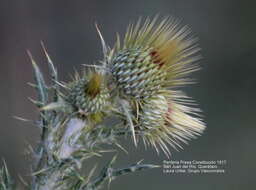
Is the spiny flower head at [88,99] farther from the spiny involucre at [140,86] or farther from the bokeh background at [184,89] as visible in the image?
the bokeh background at [184,89]

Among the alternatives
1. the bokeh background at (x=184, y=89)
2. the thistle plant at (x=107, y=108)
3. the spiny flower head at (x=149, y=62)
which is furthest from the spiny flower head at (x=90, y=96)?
the bokeh background at (x=184, y=89)

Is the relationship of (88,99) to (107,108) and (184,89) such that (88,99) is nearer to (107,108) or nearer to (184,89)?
(107,108)

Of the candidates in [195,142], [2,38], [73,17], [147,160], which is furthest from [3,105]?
[195,142]

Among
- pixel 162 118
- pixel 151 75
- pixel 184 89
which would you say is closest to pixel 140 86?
pixel 151 75

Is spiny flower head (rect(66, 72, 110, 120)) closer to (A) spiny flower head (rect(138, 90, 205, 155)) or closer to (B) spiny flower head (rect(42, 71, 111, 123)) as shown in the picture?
(B) spiny flower head (rect(42, 71, 111, 123))

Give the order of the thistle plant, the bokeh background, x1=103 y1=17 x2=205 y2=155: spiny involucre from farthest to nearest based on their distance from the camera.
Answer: the bokeh background, x1=103 y1=17 x2=205 y2=155: spiny involucre, the thistle plant

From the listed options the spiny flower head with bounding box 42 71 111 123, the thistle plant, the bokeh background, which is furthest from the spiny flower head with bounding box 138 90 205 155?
the bokeh background

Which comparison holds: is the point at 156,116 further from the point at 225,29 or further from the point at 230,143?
the point at 225,29
